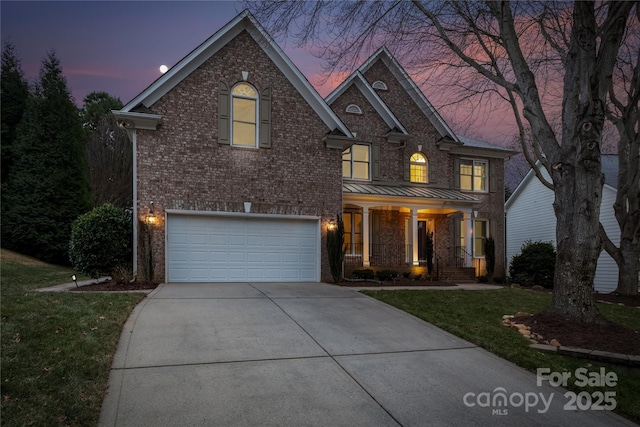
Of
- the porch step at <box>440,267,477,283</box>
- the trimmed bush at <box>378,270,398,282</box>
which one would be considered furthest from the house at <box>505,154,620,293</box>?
the trimmed bush at <box>378,270,398,282</box>

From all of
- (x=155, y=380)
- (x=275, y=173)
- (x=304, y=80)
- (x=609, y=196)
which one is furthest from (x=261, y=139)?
(x=609, y=196)

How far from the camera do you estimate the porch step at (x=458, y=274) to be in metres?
16.9

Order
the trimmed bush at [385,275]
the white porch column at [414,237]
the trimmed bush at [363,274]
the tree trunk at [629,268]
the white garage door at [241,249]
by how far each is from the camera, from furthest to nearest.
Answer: the white porch column at [414,237] → the trimmed bush at [385,275] → the trimmed bush at [363,274] → the tree trunk at [629,268] → the white garage door at [241,249]

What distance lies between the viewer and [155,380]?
449 cm

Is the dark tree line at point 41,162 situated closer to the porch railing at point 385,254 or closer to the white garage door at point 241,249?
the white garage door at point 241,249

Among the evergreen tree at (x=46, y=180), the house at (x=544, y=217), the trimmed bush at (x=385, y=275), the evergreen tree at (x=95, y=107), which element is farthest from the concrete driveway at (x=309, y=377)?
the evergreen tree at (x=95, y=107)

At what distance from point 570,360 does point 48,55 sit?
3025cm

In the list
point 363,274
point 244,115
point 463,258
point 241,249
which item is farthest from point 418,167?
point 241,249

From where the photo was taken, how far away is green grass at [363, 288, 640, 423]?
524 cm

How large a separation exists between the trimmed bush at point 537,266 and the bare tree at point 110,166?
24.1 m

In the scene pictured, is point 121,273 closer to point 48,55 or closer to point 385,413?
point 385,413

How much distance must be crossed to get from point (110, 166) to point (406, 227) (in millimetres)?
20689

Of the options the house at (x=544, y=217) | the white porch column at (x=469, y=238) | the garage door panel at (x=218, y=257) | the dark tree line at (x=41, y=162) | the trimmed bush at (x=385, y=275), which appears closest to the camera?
the garage door panel at (x=218, y=257)

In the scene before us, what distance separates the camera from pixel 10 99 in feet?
78.6
